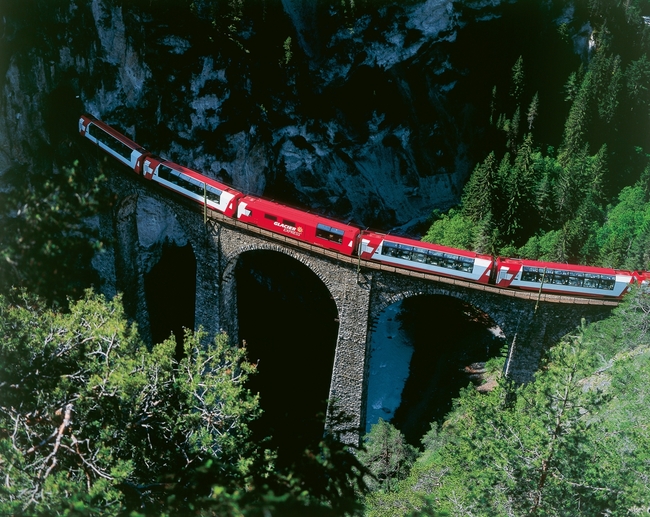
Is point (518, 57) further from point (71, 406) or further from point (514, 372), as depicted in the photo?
point (71, 406)

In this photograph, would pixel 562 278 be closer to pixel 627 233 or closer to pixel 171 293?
pixel 627 233

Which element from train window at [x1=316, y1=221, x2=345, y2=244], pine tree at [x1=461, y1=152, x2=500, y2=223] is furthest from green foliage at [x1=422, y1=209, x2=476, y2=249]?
train window at [x1=316, y1=221, x2=345, y2=244]

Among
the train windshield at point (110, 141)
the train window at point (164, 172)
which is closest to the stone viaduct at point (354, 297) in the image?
the train window at point (164, 172)

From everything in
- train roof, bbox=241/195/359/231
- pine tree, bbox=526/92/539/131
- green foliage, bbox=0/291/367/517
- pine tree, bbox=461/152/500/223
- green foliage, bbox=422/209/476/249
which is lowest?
green foliage, bbox=0/291/367/517

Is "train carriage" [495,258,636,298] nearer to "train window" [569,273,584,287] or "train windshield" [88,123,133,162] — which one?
"train window" [569,273,584,287]

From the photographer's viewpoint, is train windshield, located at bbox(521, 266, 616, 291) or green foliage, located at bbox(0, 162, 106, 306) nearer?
green foliage, located at bbox(0, 162, 106, 306)
